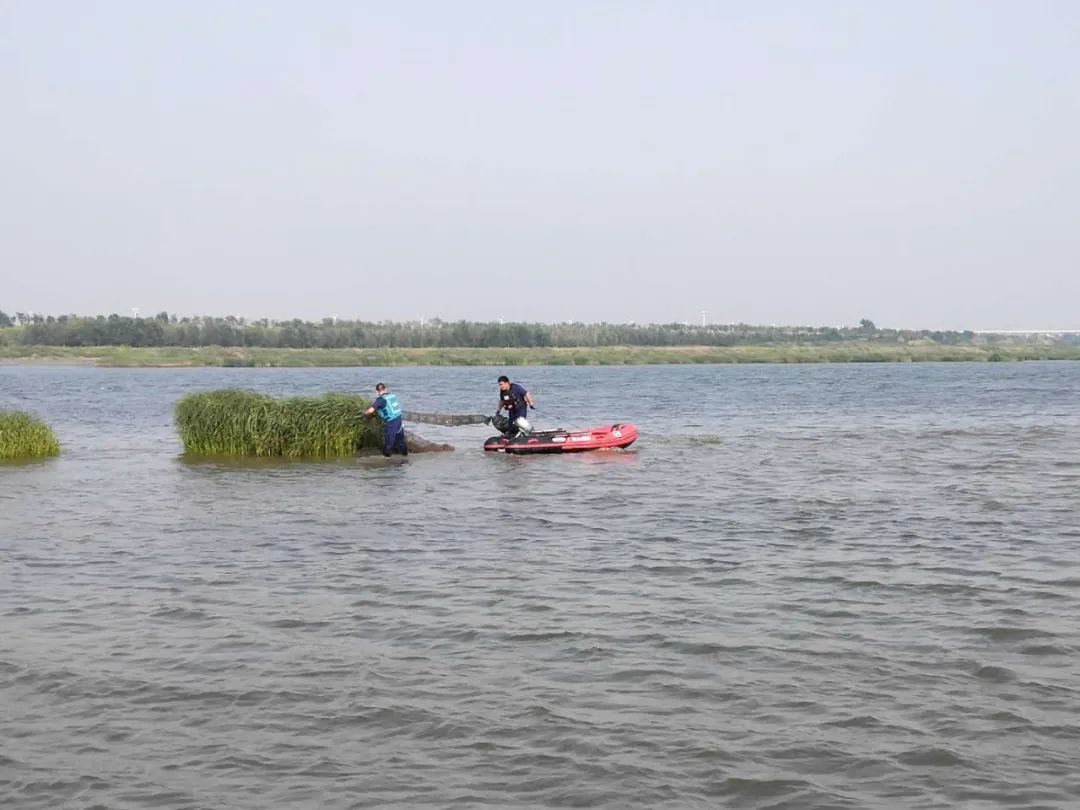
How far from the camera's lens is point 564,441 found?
27219mm

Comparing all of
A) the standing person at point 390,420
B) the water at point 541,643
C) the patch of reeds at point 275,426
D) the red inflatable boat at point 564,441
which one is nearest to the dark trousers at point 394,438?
the standing person at point 390,420

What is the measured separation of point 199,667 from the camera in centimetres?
961

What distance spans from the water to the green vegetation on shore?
332 feet

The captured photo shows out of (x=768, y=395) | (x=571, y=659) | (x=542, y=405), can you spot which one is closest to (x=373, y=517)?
(x=571, y=659)

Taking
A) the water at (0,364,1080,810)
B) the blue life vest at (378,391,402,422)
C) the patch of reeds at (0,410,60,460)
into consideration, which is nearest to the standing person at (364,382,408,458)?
the blue life vest at (378,391,402,422)

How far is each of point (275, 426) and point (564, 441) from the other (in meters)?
A: 6.58

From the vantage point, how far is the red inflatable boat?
27.1 metres

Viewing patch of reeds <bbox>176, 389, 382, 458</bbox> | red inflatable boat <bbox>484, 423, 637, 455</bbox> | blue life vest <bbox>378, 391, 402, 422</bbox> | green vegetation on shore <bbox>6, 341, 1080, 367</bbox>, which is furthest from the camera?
green vegetation on shore <bbox>6, 341, 1080, 367</bbox>

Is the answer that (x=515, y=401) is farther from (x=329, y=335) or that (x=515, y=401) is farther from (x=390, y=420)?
(x=329, y=335)

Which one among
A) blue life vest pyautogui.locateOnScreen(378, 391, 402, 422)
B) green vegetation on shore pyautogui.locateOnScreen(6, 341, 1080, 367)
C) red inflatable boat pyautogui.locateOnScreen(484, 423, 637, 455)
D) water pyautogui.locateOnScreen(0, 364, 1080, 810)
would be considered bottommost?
water pyautogui.locateOnScreen(0, 364, 1080, 810)

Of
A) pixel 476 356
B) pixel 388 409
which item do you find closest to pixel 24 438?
pixel 388 409

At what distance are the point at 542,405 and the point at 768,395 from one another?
1361 cm

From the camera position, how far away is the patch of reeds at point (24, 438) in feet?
88.4

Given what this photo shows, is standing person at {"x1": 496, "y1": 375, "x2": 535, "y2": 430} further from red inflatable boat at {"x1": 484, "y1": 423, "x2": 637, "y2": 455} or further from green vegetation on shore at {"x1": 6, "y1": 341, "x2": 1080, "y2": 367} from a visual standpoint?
green vegetation on shore at {"x1": 6, "y1": 341, "x2": 1080, "y2": 367}
